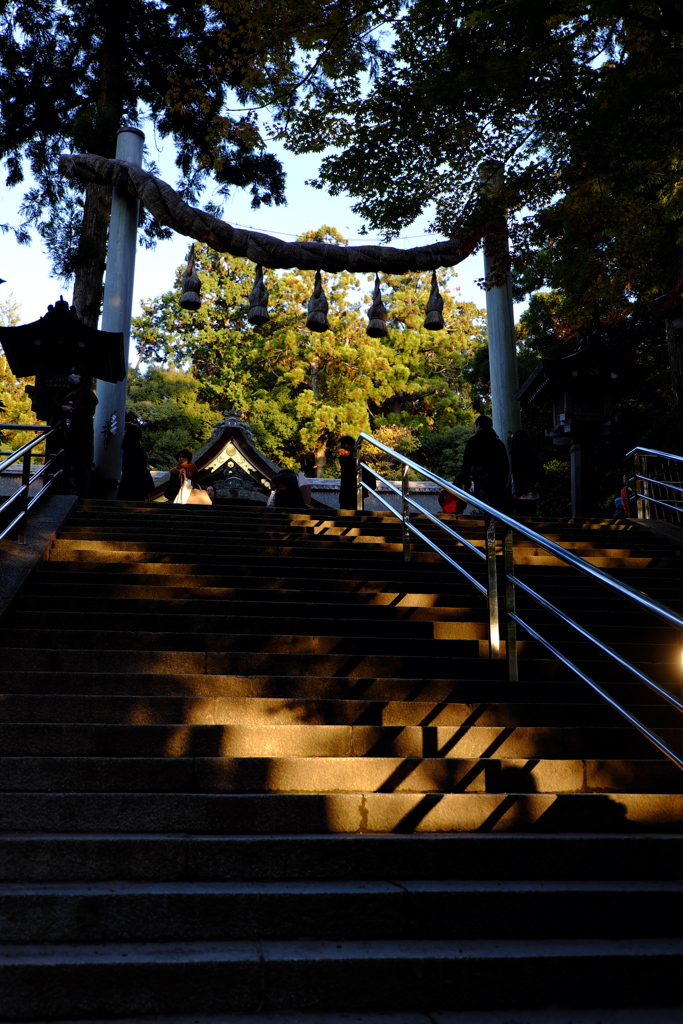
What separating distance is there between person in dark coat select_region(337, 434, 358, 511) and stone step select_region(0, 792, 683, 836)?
7048 mm

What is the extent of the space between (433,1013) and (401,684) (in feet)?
6.23

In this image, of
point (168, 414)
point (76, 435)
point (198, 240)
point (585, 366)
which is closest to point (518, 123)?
point (585, 366)

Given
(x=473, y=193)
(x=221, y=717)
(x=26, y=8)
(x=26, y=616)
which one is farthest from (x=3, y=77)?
(x=221, y=717)

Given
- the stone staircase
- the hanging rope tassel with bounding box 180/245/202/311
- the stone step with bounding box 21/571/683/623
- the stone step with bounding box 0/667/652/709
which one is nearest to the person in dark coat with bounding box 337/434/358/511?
the hanging rope tassel with bounding box 180/245/202/311

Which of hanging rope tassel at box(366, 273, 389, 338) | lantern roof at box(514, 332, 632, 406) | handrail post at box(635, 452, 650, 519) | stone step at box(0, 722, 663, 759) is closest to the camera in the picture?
stone step at box(0, 722, 663, 759)

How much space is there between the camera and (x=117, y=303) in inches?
508

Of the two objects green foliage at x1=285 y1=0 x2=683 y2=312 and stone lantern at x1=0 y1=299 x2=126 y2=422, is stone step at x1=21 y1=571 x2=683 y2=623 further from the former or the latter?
stone lantern at x1=0 y1=299 x2=126 y2=422

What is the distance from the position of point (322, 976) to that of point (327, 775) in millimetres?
1012

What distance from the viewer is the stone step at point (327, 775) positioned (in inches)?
127

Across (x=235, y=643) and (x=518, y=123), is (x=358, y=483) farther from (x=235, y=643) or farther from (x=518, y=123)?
(x=235, y=643)

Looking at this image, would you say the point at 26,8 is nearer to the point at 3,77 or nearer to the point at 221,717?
the point at 3,77

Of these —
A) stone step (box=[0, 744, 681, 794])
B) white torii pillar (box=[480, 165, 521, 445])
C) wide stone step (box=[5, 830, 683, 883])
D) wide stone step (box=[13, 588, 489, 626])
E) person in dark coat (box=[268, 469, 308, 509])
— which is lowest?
wide stone step (box=[5, 830, 683, 883])

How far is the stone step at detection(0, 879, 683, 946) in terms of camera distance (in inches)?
98.9

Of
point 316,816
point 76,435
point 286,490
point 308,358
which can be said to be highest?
point 308,358
